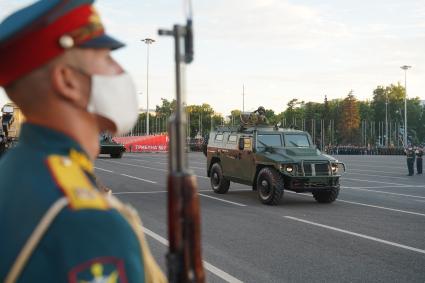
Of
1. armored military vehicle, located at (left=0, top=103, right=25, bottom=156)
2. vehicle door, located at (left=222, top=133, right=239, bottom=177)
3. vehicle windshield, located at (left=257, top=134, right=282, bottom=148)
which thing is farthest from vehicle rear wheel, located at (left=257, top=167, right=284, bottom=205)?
armored military vehicle, located at (left=0, top=103, right=25, bottom=156)

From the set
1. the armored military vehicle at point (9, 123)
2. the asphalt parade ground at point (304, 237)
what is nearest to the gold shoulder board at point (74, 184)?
the asphalt parade ground at point (304, 237)

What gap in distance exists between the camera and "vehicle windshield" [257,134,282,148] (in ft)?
44.2

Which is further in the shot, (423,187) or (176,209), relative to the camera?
(423,187)

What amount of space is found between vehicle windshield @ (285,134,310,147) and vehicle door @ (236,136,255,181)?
989 millimetres

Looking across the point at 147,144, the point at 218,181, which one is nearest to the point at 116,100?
the point at 218,181

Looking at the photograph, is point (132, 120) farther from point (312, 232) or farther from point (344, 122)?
point (344, 122)

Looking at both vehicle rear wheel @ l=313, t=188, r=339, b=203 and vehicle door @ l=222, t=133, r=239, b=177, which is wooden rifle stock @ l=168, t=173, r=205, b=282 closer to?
vehicle rear wheel @ l=313, t=188, r=339, b=203

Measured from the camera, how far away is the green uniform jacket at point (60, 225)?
3.82ft

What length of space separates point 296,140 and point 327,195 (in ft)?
5.78

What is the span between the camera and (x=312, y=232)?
8.62 m

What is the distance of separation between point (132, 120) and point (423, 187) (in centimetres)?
1822

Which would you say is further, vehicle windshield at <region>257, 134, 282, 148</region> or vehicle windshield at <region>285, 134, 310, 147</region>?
vehicle windshield at <region>285, 134, 310, 147</region>

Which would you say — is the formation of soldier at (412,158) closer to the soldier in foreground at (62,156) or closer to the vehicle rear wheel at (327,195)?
the vehicle rear wheel at (327,195)

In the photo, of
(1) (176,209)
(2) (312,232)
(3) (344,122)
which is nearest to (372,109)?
(3) (344,122)
